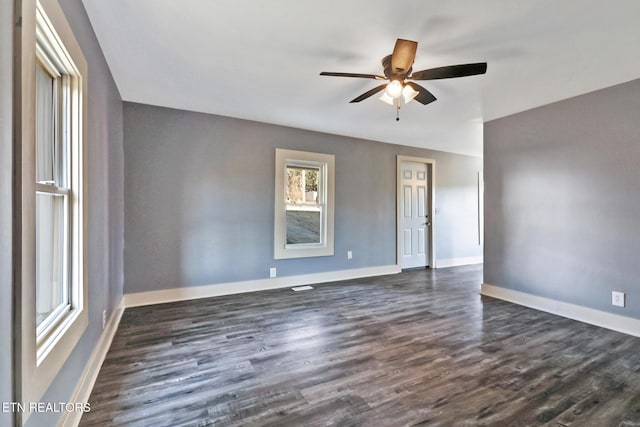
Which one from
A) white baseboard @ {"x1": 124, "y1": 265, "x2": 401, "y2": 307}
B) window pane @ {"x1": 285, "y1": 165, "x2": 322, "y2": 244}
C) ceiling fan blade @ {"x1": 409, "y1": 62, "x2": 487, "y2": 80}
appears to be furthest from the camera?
window pane @ {"x1": 285, "y1": 165, "x2": 322, "y2": 244}

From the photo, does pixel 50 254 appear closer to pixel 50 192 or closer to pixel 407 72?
pixel 50 192

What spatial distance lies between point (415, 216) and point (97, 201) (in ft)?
16.6

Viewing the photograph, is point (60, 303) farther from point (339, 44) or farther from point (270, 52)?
point (339, 44)

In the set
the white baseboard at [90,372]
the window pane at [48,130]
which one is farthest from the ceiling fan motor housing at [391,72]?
the white baseboard at [90,372]

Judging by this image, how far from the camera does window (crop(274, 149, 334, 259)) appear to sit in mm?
4312

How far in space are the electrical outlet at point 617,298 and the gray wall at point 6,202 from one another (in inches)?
171

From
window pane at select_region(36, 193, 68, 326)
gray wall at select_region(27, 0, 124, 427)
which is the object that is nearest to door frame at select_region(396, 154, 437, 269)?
gray wall at select_region(27, 0, 124, 427)

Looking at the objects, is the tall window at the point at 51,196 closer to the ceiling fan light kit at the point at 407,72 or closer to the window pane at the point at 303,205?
the ceiling fan light kit at the point at 407,72

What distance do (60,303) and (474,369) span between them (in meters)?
2.66

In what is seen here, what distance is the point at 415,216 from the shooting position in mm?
5789

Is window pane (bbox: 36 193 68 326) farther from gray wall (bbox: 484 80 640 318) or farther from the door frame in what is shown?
the door frame

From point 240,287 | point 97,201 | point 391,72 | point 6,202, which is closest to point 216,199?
point 240,287

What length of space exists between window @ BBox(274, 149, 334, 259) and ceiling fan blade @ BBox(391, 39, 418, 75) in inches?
96.0

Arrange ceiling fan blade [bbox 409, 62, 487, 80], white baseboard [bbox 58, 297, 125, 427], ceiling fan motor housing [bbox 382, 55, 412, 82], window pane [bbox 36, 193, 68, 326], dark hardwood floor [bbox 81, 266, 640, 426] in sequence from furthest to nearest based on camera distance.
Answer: ceiling fan motor housing [bbox 382, 55, 412, 82] < ceiling fan blade [bbox 409, 62, 487, 80] < dark hardwood floor [bbox 81, 266, 640, 426] < white baseboard [bbox 58, 297, 125, 427] < window pane [bbox 36, 193, 68, 326]
